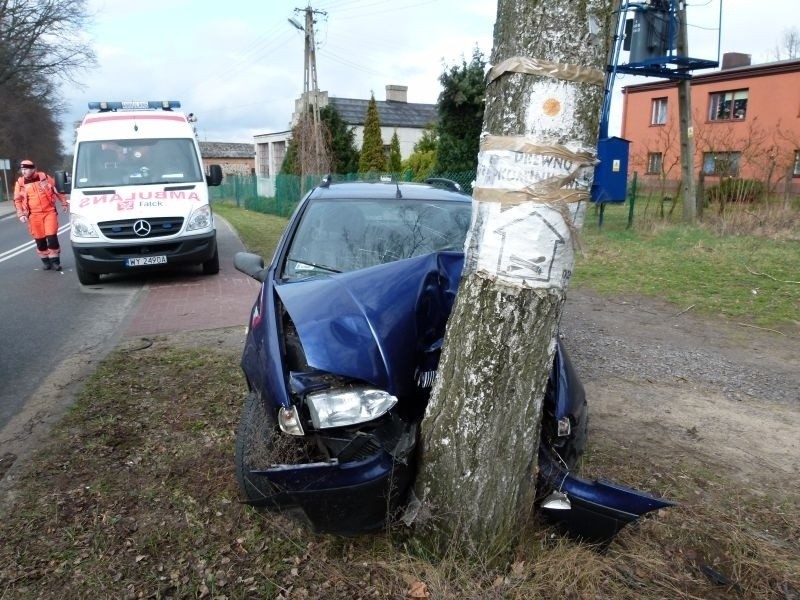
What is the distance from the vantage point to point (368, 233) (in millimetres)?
4301

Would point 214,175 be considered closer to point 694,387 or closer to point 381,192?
point 381,192

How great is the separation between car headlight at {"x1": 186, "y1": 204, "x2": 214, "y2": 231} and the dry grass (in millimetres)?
6073

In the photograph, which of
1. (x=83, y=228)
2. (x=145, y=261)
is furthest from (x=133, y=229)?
(x=83, y=228)

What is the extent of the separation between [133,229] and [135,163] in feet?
4.34

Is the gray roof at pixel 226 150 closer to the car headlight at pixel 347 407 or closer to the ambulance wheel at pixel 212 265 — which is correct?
the ambulance wheel at pixel 212 265

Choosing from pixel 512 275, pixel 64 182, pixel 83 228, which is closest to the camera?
pixel 512 275

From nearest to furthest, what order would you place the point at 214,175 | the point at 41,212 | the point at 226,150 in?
1. the point at 214,175
2. the point at 41,212
3. the point at 226,150

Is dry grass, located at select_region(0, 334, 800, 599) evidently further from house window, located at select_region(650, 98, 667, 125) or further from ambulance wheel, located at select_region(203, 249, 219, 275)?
Answer: house window, located at select_region(650, 98, 667, 125)

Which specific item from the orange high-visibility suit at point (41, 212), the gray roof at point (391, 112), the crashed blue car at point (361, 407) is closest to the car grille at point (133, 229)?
the orange high-visibility suit at point (41, 212)

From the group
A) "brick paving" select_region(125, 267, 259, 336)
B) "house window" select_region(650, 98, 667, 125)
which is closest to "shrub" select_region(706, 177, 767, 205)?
"brick paving" select_region(125, 267, 259, 336)

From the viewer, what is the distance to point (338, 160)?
31750mm

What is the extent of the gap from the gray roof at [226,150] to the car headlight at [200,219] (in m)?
68.3

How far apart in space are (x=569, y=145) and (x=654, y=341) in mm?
4551

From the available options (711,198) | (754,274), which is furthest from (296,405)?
(711,198)
